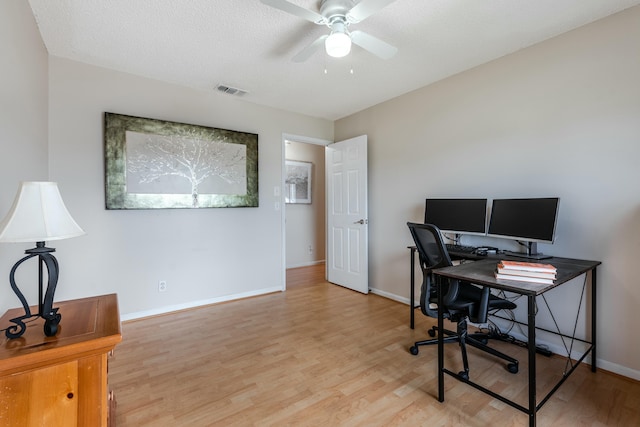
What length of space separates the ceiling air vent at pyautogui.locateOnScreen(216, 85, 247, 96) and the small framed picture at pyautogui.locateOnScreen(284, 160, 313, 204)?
2.10 m

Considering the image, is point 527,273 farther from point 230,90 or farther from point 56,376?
point 230,90

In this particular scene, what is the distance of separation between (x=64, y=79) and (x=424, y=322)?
156 inches

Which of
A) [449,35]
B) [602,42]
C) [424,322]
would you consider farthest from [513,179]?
[424,322]

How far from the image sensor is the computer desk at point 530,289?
1.42m

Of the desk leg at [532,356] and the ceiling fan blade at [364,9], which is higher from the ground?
the ceiling fan blade at [364,9]

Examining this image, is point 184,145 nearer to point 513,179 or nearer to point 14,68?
point 14,68

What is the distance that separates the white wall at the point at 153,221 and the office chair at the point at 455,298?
7.15 feet

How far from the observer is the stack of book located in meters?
1.58

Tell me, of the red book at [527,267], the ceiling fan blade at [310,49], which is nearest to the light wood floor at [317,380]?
the red book at [527,267]

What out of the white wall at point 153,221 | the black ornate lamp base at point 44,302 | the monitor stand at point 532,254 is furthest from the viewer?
the white wall at point 153,221

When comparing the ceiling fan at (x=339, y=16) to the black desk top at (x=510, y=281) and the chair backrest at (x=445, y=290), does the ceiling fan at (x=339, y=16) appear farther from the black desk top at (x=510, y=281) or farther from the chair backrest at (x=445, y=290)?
the black desk top at (x=510, y=281)

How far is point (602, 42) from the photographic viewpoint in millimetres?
2031

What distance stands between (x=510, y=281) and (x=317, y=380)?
4.35 ft

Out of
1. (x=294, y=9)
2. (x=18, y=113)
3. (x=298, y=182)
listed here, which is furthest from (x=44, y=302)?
(x=298, y=182)
